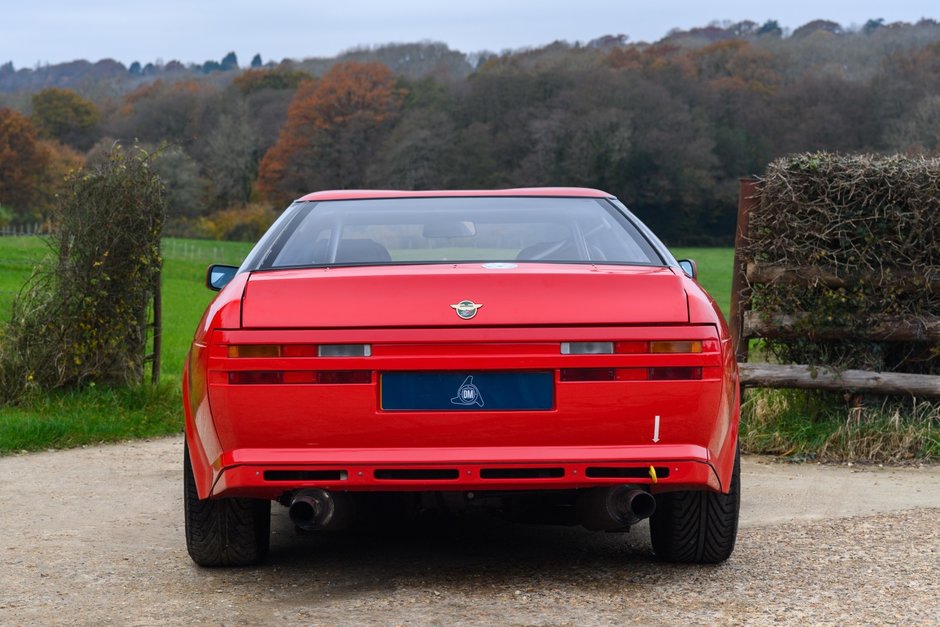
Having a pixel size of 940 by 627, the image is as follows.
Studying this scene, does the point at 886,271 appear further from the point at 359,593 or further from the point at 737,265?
the point at 359,593

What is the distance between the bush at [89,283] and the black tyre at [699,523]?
573cm

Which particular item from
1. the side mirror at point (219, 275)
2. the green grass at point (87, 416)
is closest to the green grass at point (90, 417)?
the green grass at point (87, 416)

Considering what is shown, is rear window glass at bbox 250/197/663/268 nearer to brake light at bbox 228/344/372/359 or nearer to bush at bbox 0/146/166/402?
brake light at bbox 228/344/372/359

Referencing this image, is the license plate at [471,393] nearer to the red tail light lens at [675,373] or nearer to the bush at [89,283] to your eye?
the red tail light lens at [675,373]

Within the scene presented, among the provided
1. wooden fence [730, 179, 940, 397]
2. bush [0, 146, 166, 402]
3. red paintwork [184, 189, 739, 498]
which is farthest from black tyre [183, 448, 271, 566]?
bush [0, 146, 166, 402]

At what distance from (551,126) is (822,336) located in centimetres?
7717

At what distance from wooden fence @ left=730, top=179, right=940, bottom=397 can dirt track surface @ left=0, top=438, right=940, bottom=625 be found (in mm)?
Result: 1509

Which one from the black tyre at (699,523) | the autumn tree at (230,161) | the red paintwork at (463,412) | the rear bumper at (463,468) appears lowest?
the autumn tree at (230,161)

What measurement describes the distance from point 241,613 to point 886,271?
5.37m

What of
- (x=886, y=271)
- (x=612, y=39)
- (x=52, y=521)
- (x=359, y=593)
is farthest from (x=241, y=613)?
(x=612, y=39)

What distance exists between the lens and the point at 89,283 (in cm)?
945

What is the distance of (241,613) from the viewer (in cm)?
423

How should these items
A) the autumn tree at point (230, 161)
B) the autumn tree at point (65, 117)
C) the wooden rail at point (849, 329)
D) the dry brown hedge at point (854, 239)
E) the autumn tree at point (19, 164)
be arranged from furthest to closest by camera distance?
the autumn tree at point (65, 117) → the autumn tree at point (230, 161) → the autumn tree at point (19, 164) → the wooden rail at point (849, 329) → the dry brown hedge at point (854, 239)

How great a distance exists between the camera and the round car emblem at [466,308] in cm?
422
